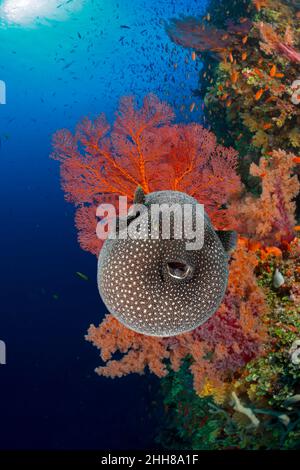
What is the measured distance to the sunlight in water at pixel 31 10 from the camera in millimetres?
30175

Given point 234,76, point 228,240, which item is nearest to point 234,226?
point 228,240

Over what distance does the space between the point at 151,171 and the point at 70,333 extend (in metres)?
25.7

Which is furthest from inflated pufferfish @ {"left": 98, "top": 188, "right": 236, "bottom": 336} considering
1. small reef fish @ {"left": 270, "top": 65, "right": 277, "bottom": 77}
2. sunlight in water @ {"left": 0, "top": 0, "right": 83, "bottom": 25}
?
sunlight in water @ {"left": 0, "top": 0, "right": 83, "bottom": 25}

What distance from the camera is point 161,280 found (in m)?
2.09

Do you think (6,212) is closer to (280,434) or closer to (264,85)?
(264,85)

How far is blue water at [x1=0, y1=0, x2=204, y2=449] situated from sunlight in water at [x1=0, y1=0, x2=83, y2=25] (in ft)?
2.78

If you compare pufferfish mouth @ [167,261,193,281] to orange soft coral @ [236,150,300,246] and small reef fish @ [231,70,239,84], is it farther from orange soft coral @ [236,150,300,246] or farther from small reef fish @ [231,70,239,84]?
small reef fish @ [231,70,239,84]

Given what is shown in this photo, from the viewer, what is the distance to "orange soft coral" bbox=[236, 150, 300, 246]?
161 inches

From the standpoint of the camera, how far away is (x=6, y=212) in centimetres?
3422

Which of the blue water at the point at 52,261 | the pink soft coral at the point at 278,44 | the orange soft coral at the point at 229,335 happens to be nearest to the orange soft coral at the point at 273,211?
the orange soft coral at the point at 229,335

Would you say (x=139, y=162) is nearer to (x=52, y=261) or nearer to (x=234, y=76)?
(x=234, y=76)

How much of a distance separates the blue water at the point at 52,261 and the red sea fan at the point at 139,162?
6.06 metres

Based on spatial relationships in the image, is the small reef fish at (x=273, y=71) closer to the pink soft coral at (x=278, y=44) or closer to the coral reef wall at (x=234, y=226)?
the coral reef wall at (x=234, y=226)
